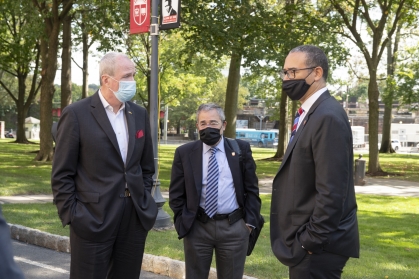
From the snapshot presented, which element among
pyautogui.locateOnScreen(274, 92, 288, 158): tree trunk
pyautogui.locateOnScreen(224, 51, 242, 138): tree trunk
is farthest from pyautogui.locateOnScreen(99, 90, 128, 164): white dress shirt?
pyautogui.locateOnScreen(274, 92, 288, 158): tree trunk

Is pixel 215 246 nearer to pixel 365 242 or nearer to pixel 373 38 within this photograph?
pixel 365 242

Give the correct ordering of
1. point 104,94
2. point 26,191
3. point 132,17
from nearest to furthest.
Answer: point 104,94, point 132,17, point 26,191

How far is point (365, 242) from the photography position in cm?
1034

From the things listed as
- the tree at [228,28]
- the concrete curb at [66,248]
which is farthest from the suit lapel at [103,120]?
the tree at [228,28]

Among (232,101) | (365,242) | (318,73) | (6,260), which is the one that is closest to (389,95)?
(232,101)

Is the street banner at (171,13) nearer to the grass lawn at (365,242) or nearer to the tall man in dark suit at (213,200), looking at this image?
the grass lawn at (365,242)

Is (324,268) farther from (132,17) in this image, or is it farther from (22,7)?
(22,7)

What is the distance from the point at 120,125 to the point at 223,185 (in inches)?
39.5

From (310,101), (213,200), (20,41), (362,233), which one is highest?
(20,41)

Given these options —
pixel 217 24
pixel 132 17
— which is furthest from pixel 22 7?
pixel 132 17

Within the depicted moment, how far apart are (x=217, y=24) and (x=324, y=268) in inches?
714

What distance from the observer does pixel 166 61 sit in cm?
4891

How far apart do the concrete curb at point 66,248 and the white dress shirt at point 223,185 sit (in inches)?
84.6

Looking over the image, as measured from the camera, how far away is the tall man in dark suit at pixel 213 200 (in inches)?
200
